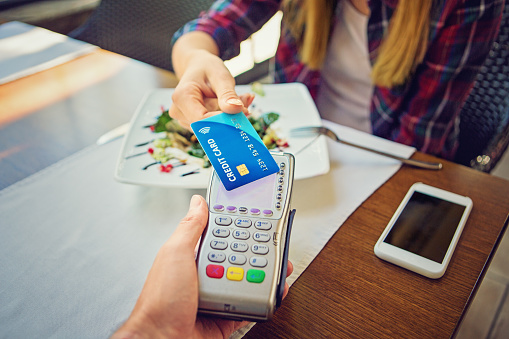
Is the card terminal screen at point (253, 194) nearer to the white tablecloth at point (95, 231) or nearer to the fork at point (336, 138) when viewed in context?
the white tablecloth at point (95, 231)

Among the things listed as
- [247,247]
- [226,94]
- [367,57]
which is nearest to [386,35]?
[367,57]

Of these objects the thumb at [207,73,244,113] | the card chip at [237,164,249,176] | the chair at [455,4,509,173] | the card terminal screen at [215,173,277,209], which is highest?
the thumb at [207,73,244,113]

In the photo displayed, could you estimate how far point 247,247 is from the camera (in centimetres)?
40

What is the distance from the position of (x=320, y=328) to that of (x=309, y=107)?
1.42 ft

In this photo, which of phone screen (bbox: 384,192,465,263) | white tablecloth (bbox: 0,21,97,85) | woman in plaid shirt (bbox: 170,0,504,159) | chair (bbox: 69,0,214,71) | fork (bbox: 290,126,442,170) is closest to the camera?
phone screen (bbox: 384,192,465,263)

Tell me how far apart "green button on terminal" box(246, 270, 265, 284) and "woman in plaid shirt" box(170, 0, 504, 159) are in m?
0.26

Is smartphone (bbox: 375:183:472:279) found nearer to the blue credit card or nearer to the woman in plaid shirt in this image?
the blue credit card

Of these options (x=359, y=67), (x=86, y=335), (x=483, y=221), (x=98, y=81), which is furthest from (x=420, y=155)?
(x=98, y=81)

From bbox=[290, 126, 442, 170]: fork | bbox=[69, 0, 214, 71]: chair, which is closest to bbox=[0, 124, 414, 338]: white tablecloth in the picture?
bbox=[290, 126, 442, 170]: fork

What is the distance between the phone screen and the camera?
45cm

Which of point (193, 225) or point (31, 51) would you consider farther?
point (31, 51)

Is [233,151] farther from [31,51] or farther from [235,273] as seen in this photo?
[31,51]

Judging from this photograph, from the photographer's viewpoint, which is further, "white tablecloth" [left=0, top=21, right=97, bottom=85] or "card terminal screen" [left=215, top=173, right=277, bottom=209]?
"white tablecloth" [left=0, top=21, right=97, bottom=85]

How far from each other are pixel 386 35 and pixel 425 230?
1.72 feet
